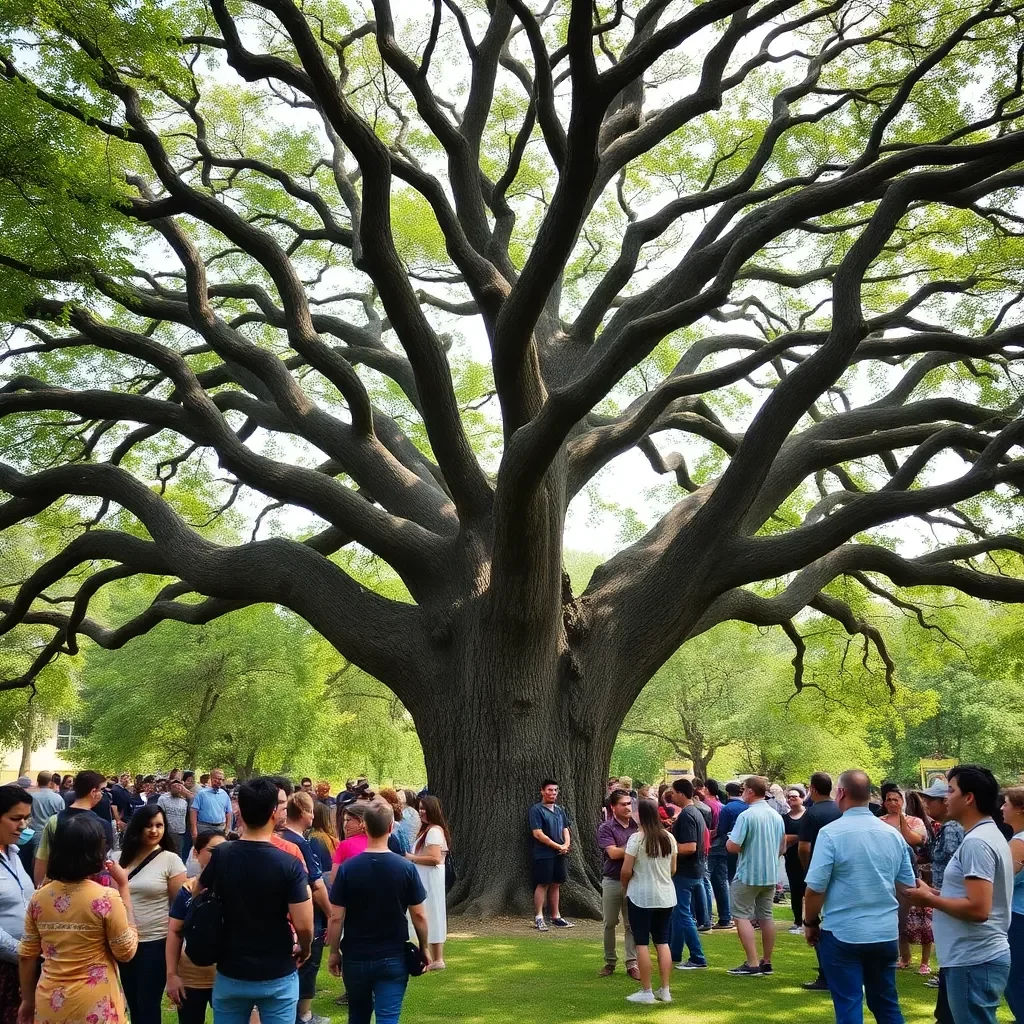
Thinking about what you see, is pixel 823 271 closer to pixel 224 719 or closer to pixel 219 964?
pixel 219 964

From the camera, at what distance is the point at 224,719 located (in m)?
35.9

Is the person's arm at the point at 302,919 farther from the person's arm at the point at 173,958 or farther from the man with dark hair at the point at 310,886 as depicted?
the man with dark hair at the point at 310,886

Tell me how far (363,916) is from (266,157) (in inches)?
627

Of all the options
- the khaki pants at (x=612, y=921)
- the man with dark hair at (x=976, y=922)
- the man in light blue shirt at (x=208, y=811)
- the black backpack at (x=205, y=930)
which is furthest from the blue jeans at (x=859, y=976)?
the man in light blue shirt at (x=208, y=811)

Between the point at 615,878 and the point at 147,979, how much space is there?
4878 millimetres

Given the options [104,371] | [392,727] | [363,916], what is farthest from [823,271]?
[392,727]

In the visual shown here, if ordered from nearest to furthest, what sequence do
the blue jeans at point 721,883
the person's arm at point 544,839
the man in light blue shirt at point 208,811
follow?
the person's arm at point 544,839
the blue jeans at point 721,883
the man in light blue shirt at point 208,811

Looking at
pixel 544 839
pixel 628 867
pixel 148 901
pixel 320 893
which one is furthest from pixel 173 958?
pixel 544 839

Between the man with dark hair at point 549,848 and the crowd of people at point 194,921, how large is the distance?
14.2 feet

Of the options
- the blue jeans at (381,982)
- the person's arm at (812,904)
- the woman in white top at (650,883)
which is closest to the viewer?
the blue jeans at (381,982)

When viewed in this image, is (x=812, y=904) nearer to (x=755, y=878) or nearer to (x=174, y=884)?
(x=174, y=884)

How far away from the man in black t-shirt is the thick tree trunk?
252 inches

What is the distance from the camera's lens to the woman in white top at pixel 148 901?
5496mm

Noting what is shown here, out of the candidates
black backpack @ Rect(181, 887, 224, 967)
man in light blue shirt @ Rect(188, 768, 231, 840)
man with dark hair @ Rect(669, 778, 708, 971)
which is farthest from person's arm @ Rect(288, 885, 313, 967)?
man in light blue shirt @ Rect(188, 768, 231, 840)
